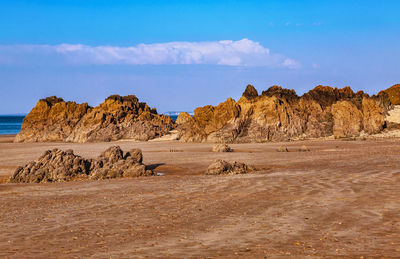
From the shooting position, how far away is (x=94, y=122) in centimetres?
4428

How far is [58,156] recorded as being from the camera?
16953 mm

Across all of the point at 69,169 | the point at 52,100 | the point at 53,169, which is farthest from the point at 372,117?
the point at 52,100

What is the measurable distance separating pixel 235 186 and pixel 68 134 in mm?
35618

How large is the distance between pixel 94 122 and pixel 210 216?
122ft

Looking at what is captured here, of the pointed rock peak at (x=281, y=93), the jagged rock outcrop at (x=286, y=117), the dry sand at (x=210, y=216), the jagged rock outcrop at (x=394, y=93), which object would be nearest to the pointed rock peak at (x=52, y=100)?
the jagged rock outcrop at (x=286, y=117)

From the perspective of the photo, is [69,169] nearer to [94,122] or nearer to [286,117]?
[286,117]

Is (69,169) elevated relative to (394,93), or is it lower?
lower

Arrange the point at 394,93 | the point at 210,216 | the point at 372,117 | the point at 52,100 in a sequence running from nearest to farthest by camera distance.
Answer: the point at 210,216, the point at 372,117, the point at 52,100, the point at 394,93

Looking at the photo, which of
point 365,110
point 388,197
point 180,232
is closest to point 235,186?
point 388,197

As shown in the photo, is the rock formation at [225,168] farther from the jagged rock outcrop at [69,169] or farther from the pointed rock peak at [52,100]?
the pointed rock peak at [52,100]

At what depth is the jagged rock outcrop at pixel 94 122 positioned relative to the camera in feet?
140

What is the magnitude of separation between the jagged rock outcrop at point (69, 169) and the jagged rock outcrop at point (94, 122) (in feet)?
79.2

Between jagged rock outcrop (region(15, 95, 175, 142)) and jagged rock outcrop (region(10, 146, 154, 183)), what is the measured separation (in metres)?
24.1

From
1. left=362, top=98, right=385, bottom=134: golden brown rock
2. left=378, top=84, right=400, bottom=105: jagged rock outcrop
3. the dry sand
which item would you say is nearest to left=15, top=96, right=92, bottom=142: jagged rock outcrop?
left=362, top=98, right=385, bottom=134: golden brown rock
